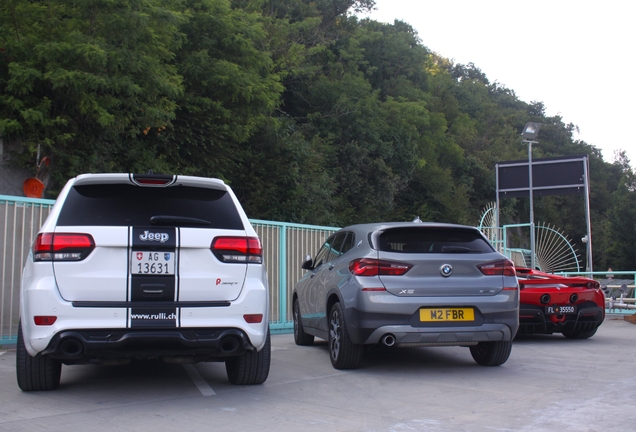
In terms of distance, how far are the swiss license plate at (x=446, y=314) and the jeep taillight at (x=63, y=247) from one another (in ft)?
11.2

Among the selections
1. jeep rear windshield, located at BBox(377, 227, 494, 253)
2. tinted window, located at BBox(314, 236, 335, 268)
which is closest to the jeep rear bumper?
jeep rear windshield, located at BBox(377, 227, 494, 253)

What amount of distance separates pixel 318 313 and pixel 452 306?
82.1 inches

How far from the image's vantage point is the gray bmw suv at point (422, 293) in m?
6.95

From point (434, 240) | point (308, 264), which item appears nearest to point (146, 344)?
point (434, 240)

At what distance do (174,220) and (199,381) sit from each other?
1902mm

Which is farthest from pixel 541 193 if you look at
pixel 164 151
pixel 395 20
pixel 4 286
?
pixel 395 20

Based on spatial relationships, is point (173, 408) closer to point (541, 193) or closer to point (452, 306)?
point (452, 306)

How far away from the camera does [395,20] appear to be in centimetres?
5384

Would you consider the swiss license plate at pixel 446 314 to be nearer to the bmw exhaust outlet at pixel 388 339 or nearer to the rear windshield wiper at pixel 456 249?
the bmw exhaust outlet at pixel 388 339

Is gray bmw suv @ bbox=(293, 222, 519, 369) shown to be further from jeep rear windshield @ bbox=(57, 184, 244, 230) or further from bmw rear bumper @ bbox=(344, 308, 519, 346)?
jeep rear windshield @ bbox=(57, 184, 244, 230)

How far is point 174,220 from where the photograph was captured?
5.53 meters

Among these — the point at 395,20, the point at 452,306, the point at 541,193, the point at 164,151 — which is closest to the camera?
the point at 452,306

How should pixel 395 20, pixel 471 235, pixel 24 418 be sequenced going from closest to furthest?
pixel 24 418 < pixel 471 235 < pixel 395 20

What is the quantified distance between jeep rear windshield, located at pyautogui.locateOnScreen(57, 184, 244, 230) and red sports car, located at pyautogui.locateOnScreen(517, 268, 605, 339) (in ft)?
19.8
